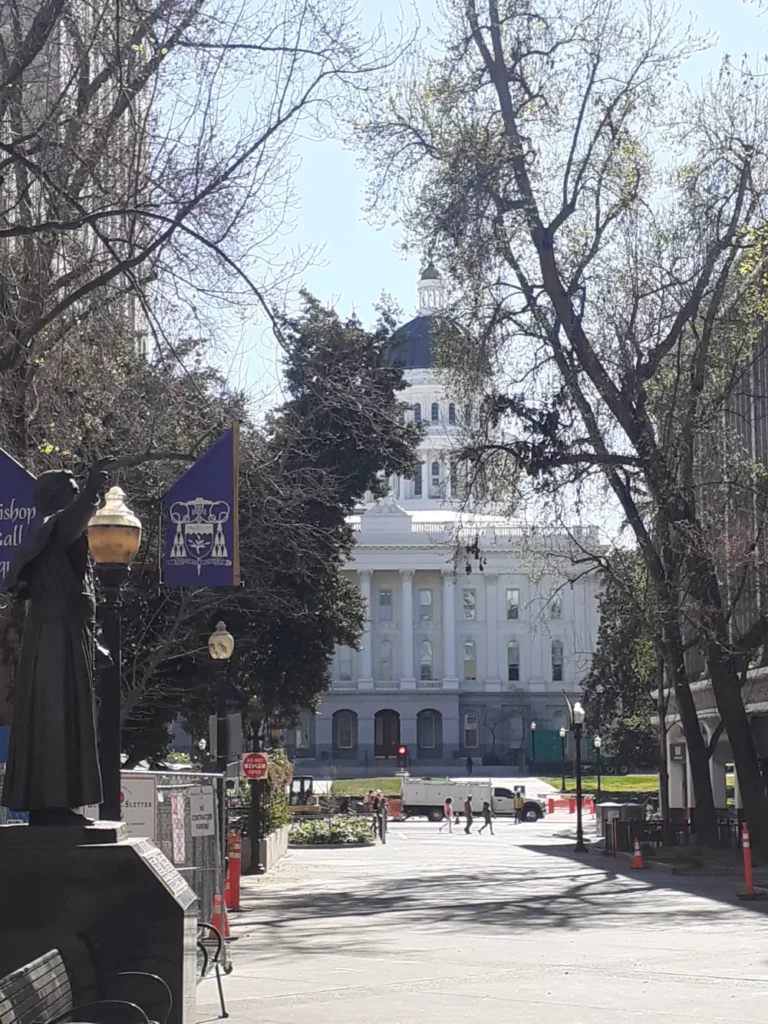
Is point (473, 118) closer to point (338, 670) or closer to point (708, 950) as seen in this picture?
point (708, 950)

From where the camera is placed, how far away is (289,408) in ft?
73.3

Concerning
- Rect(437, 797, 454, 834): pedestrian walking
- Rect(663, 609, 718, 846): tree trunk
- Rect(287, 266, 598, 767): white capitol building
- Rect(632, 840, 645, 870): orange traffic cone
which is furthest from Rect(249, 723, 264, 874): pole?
Rect(287, 266, 598, 767): white capitol building

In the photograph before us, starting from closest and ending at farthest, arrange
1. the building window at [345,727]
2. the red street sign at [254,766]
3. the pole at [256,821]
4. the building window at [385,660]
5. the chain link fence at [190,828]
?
the chain link fence at [190,828], the red street sign at [254,766], the pole at [256,821], the building window at [345,727], the building window at [385,660]

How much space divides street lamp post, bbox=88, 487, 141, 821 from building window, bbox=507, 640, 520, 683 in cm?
10384

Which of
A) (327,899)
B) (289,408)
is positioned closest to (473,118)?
(289,408)

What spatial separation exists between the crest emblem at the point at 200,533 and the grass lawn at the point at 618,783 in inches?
2552

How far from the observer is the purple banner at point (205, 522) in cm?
1342

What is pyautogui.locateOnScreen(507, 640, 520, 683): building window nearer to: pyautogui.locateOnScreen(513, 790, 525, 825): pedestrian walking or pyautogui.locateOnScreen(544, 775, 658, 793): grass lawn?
pyautogui.locateOnScreen(544, 775, 658, 793): grass lawn

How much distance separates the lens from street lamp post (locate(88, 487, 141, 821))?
37.7 ft

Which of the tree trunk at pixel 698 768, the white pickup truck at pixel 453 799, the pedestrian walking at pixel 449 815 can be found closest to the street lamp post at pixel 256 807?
the tree trunk at pixel 698 768

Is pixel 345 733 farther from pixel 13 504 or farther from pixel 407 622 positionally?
pixel 13 504

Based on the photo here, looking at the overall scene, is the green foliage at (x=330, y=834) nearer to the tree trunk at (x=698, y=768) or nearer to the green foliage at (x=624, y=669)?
the green foliage at (x=624, y=669)

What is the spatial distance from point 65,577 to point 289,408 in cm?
1319

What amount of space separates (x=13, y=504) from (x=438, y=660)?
104 meters
